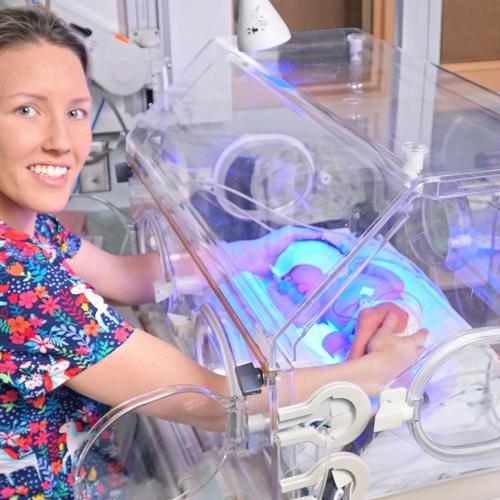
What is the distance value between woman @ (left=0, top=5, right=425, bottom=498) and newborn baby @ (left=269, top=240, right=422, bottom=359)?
0.04 m

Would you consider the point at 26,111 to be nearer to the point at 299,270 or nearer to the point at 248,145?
the point at 299,270

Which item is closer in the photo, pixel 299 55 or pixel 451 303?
pixel 451 303

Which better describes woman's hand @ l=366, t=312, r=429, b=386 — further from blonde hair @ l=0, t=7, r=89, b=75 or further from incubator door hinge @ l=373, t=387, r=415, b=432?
blonde hair @ l=0, t=7, r=89, b=75

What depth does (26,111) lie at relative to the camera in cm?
114

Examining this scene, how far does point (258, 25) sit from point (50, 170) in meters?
0.61

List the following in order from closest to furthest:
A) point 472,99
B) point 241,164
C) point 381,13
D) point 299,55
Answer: point 472,99 < point 241,164 < point 299,55 < point 381,13

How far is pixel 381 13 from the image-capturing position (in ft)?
8.41

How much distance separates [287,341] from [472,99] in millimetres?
646

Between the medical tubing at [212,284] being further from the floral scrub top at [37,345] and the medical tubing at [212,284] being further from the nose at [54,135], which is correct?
the nose at [54,135]

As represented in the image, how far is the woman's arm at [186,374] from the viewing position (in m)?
1.03

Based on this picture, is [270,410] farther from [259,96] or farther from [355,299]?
[259,96]

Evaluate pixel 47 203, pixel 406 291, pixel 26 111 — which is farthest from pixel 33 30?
pixel 406 291

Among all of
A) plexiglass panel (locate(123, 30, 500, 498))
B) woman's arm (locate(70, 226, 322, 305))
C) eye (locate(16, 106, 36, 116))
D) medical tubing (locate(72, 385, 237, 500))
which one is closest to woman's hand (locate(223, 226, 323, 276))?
plexiglass panel (locate(123, 30, 500, 498))

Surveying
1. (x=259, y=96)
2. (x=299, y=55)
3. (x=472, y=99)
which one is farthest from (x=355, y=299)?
(x=299, y=55)
